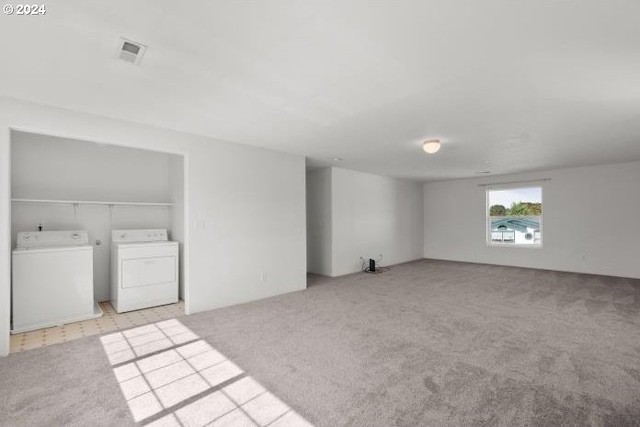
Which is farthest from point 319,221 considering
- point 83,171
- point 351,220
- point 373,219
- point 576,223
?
point 576,223

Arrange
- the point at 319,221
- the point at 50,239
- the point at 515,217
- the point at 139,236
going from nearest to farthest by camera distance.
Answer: the point at 50,239 → the point at 139,236 → the point at 319,221 → the point at 515,217

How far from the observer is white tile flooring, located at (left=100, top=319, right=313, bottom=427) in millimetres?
1829

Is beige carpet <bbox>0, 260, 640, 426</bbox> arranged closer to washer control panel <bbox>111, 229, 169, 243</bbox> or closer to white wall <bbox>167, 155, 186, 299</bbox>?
white wall <bbox>167, 155, 186, 299</bbox>

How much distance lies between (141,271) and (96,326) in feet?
2.67

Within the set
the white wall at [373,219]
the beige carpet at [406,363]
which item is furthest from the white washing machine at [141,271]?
the white wall at [373,219]

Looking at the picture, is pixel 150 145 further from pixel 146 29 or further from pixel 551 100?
pixel 551 100

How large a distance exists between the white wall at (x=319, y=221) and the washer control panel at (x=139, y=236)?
2.99 metres

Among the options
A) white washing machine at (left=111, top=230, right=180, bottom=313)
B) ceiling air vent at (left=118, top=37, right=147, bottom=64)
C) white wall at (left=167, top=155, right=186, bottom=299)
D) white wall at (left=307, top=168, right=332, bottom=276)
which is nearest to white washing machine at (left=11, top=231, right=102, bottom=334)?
white washing machine at (left=111, top=230, right=180, bottom=313)

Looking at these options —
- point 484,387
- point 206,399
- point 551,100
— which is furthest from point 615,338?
point 206,399

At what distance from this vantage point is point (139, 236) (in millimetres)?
4441

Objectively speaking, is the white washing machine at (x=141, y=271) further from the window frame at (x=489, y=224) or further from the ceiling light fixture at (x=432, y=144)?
→ the window frame at (x=489, y=224)

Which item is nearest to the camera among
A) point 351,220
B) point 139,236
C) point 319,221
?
point 139,236

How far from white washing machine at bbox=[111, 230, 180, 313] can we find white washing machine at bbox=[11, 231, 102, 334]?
31 centimetres

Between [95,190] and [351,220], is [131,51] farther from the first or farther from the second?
[351,220]
